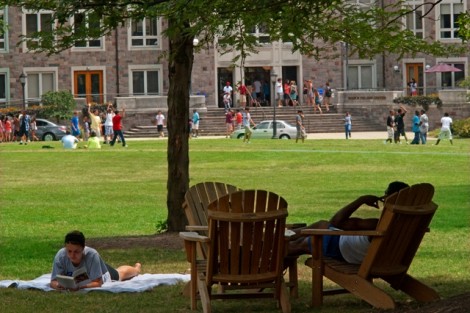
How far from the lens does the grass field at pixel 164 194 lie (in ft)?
41.6

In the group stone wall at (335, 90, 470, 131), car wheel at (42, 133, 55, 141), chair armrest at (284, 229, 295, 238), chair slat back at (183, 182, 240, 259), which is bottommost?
car wheel at (42, 133, 55, 141)

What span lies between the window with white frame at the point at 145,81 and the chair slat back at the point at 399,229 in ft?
230

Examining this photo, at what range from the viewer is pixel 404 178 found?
34.2m

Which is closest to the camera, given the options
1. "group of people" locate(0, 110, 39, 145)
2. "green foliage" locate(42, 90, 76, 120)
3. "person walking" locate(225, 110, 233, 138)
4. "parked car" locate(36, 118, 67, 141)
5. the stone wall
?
"group of people" locate(0, 110, 39, 145)

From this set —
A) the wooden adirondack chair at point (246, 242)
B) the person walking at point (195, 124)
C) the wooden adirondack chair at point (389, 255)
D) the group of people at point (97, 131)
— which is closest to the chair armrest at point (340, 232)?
the wooden adirondack chair at point (389, 255)

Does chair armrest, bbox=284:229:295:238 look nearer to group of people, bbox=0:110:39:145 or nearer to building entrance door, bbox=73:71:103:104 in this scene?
group of people, bbox=0:110:39:145

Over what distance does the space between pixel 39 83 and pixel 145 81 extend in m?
6.47

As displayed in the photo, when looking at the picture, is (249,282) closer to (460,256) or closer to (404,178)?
(460,256)

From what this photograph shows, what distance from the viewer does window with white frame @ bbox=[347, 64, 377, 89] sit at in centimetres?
8381

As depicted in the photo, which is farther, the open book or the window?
the window

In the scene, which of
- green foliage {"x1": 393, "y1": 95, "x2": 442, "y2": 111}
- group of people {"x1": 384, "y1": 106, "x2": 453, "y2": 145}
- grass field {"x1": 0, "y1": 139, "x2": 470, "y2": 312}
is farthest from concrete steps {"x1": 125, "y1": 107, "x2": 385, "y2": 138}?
grass field {"x1": 0, "y1": 139, "x2": 470, "y2": 312}

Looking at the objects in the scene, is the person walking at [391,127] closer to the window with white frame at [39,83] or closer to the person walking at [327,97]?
the person walking at [327,97]

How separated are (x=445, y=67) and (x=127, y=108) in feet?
63.1

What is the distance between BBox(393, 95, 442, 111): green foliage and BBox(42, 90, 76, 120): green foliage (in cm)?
1886
